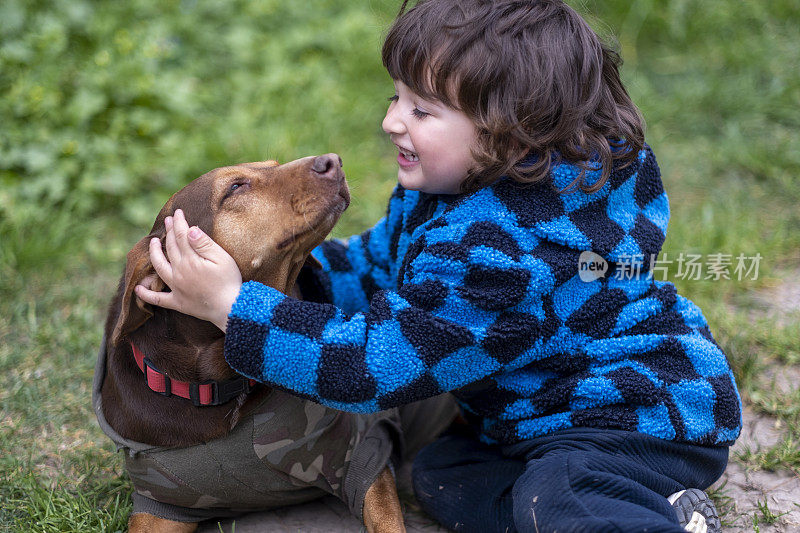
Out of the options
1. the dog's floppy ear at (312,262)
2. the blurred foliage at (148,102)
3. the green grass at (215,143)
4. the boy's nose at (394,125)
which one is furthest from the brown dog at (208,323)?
the blurred foliage at (148,102)

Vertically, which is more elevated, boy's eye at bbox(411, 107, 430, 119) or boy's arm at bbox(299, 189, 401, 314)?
boy's eye at bbox(411, 107, 430, 119)

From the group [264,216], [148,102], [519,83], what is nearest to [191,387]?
[264,216]

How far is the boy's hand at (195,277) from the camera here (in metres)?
2.14

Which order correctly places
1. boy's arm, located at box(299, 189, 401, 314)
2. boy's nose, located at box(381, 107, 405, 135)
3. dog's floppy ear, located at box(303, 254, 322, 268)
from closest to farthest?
boy's nose, located at box(381, 107, 405, 135)
dog's floppy ear, located at box(303, 254, 322, 268)
boy's arm, located at box(299, 189, 401, 314)

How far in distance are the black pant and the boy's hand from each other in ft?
3.00

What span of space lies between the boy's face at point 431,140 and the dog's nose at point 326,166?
190 mm

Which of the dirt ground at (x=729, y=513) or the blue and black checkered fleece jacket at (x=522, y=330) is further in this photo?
the dirt ground at (x=729, y=513)

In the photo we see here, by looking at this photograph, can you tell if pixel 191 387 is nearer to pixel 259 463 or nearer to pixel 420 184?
pixel 259 463

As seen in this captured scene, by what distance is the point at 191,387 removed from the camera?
232 centimetres

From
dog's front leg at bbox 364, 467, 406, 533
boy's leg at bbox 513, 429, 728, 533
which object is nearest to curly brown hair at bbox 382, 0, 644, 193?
boy's leg at bbox 513, 429, 728, 533

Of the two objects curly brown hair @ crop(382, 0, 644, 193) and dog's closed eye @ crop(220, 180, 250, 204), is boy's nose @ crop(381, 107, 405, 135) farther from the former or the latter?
dog's closed eye @ crop(220, 180, 250, 204)

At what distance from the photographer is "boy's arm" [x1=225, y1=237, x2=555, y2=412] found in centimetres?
213

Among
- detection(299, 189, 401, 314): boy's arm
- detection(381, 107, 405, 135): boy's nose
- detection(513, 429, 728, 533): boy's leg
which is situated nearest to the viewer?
detection(513, 429, 728, 533): boy's leg

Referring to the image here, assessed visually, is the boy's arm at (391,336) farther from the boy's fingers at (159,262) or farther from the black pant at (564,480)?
the black pant at (564,480)
